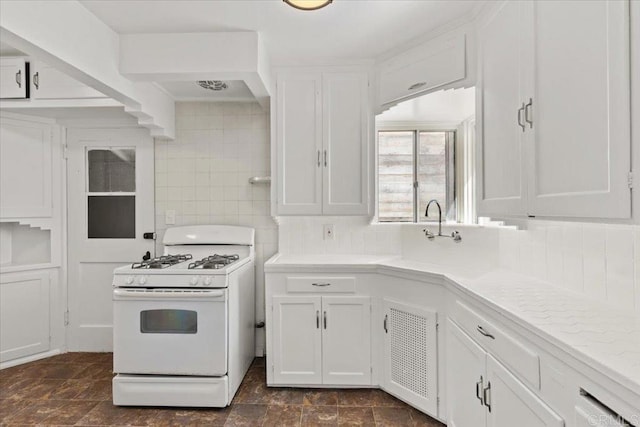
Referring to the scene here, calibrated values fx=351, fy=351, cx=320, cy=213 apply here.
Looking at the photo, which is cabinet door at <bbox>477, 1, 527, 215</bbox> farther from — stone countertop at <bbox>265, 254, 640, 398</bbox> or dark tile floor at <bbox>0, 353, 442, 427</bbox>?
dark tile floor at <bbox>0, 353, 442, 427</bbox>

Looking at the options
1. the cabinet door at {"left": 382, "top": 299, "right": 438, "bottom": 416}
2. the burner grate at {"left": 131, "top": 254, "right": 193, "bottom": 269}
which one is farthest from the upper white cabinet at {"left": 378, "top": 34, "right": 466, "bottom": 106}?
the burner grate at {"left": 131, "top": 254, "right": 193, "bottom": 269}

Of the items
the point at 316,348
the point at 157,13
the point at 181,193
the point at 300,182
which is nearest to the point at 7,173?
the point at 181,193

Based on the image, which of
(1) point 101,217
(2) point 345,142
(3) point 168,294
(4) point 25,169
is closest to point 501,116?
(2) point 345,142

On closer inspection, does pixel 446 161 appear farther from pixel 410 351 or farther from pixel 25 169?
pixel 25 169

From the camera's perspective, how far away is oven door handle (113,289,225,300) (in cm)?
221

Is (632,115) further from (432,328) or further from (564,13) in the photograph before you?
(432,328)

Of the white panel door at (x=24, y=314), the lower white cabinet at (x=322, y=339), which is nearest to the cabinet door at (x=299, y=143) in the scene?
the lower white cabinet at (x=322, y=339)

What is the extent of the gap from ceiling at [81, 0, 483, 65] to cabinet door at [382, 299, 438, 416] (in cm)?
171

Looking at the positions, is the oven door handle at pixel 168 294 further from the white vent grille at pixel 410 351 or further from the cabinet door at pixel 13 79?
the cabinet door at pixel 13 79

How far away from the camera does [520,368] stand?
1.21 metres

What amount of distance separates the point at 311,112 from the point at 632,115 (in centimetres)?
194

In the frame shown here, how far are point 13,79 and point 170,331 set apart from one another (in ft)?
7.19

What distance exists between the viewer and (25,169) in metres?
2.90

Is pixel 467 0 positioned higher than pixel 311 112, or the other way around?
pixel 467 0
